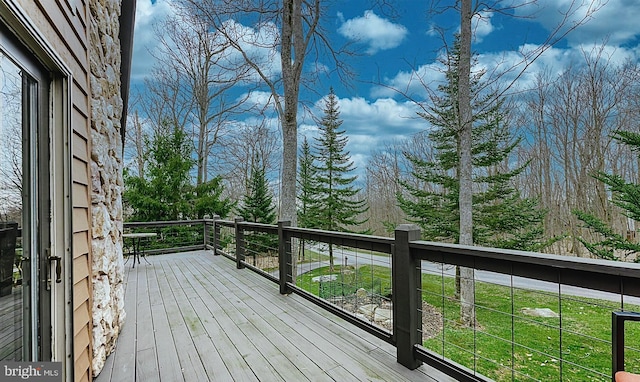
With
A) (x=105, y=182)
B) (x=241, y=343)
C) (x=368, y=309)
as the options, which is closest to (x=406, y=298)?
(x=241, y=343)

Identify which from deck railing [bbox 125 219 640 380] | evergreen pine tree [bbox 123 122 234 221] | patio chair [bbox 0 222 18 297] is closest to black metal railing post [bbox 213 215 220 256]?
deck railing [bbox 125 219 640 380]

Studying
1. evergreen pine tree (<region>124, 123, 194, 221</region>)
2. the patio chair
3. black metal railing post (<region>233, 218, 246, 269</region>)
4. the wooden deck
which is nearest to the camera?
the patio chair

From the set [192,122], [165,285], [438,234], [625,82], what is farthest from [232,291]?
[625,82]

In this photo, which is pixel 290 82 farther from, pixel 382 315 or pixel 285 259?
pixel 382 315

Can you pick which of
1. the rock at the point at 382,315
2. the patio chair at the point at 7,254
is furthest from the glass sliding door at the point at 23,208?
the rock at the point at 382,315

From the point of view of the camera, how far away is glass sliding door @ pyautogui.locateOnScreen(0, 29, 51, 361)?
1178 mm

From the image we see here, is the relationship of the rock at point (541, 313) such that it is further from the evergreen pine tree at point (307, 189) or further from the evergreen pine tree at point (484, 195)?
the evergreen pine tree at point (307, 189)

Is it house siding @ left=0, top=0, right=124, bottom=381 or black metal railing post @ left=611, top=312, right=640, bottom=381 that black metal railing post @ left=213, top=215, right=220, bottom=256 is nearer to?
house siding @ left=0, top=0, right=124, bottom=381

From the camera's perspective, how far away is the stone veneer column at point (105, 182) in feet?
7.45

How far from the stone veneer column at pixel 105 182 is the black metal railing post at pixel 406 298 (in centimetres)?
221

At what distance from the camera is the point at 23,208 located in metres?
1.32

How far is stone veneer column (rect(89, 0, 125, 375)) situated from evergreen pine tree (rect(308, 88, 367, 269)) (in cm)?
1214

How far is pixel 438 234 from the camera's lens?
34.2ft

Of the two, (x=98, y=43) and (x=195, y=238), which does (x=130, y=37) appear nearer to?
(x=98, y=43)
